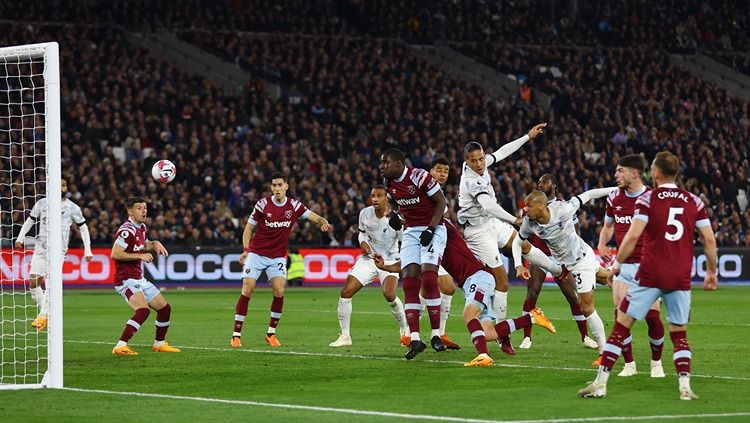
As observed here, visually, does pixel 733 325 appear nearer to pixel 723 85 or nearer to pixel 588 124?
pixel 588 124

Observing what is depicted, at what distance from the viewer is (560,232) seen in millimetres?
15281

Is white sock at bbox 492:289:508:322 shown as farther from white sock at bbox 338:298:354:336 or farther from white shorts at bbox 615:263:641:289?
white shorts at bbox 615:263:641:289

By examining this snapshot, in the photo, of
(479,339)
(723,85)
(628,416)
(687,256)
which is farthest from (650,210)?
(723,85)

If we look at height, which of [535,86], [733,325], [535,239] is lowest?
[733,325]

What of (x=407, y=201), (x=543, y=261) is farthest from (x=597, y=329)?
(x=407, y=201)

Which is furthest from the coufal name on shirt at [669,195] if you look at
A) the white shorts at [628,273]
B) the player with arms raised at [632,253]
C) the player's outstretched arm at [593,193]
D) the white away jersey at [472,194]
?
the player's outstretched arm at [593,193]

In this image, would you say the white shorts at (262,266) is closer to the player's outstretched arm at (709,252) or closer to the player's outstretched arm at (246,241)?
the player's outstretched arm at (246,241)

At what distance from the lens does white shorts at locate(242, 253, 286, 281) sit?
60.9 feet

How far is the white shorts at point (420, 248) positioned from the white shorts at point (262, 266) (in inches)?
154

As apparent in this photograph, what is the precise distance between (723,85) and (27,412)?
4642cm

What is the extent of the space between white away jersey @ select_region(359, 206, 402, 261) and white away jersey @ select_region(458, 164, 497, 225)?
1.94m

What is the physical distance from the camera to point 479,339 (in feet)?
46.9

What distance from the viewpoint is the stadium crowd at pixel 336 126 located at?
122 ft

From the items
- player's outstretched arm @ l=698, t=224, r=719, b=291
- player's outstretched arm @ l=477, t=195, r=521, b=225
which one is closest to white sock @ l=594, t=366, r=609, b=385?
player's outstretched arm @ l=698, t=224, r=719, b=291
